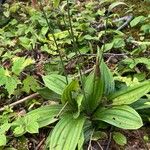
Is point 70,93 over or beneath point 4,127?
over

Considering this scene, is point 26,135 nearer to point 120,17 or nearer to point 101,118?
point 101,118

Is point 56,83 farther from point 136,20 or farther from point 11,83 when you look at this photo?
point 136,20

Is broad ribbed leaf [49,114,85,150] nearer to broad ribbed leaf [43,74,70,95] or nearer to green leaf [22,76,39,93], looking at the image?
broad ribbed leaf [43,74,70,95]

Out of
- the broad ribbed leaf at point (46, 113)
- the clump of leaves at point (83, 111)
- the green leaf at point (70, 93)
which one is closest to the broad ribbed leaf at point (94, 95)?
the clump of leaves at point (83, 111)

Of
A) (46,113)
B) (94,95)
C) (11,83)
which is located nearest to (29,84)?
(11,83)

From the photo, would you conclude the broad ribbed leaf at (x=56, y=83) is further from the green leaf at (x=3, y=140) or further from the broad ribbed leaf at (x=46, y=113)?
the green leaf at (x=3, y=140)

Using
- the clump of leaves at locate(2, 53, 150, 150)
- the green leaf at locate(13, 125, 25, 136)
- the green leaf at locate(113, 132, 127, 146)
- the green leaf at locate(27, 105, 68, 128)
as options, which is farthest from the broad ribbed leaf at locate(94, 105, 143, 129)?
the green leaf at locate(13, 125, 25, 136)
